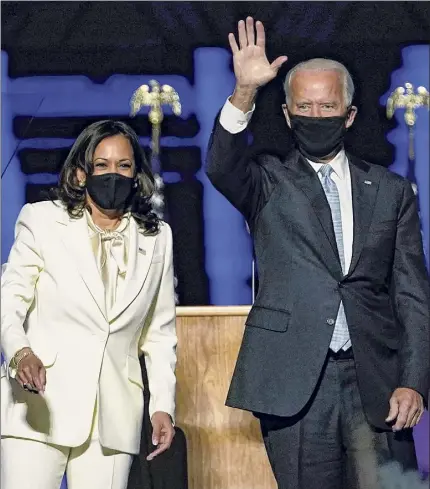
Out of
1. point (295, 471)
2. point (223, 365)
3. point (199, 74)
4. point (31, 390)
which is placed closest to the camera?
point (31, 390)

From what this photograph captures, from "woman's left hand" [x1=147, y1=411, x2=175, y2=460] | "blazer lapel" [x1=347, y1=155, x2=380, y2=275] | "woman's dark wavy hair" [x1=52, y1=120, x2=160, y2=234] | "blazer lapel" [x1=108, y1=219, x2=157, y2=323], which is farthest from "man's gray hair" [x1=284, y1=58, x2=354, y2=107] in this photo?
"woman's left hand" [x1=147, y1=411, x2=175, y2=460]

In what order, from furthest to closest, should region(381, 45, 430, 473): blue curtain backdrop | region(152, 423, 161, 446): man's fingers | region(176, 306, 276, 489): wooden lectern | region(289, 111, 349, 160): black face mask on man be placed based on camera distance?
region(381, 45, 430, 473): blue curtain backdrop < region(176, 306, 276, 489): wooden lectern < region(289, 111, 349, 160): black face mask on man < region(152, 423, 161, 446): man's fingers

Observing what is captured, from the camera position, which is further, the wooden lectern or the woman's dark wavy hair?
the wooden lectern

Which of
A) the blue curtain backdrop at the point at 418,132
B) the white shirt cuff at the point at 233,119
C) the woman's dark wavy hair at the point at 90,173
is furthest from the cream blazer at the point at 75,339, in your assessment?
the blue curtain backdrop at the point at 418,132

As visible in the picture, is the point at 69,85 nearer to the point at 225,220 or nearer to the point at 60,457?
the point at 225,220

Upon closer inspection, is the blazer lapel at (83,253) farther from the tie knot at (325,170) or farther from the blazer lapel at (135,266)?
the tie knot at (325,170)

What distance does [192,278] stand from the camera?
5.67 metres

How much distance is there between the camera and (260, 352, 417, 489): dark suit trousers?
442cm

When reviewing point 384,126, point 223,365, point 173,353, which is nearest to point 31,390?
point 173,353

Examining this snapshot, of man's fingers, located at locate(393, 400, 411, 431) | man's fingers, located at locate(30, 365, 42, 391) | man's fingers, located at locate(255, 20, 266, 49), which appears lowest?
man's fingers, located at locate(393, 400, 411, 431)

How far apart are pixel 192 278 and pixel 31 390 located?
173 centimetres

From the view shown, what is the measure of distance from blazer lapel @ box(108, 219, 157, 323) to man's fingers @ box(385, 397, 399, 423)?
943 mm

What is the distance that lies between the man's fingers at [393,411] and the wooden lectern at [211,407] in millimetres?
930

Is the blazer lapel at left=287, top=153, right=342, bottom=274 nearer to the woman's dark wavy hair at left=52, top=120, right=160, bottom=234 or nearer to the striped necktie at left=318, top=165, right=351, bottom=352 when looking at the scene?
the striped necktie at left=318, top=165, right=351, bottom=352
